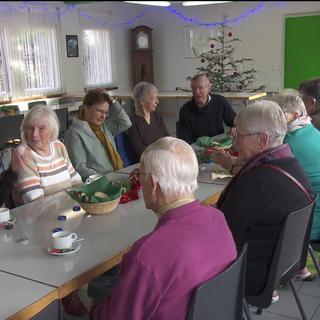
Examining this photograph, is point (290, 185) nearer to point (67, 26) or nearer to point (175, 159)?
point (175, 159)

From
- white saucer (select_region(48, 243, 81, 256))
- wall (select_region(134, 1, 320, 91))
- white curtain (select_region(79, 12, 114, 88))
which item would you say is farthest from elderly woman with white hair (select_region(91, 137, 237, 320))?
white curtain (select_region(79, 12, 114, 88))

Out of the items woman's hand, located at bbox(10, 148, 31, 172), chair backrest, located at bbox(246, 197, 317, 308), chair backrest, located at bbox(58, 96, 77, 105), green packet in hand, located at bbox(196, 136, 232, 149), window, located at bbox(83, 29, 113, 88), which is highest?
window, located at bbox(83, 29, 113, 88)

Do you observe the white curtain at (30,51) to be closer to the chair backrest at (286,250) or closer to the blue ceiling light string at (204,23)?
the blue ceiling light string at (204,23)

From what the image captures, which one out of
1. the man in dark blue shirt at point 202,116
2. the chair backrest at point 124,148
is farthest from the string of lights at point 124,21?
the chair backrest at point 124,148

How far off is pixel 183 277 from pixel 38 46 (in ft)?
23.1

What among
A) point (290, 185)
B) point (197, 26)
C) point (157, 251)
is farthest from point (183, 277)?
point (197, 26)

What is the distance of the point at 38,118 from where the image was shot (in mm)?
2510

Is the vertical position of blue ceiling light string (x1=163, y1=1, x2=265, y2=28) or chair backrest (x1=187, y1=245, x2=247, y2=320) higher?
blue ceiling light string (x1=163, y1=1, x2=265, y2=28)

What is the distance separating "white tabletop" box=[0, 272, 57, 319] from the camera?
48.3 inches

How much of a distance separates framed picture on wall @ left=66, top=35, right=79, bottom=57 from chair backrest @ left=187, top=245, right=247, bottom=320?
7.24 metres

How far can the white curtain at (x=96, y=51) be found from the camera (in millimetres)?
8384

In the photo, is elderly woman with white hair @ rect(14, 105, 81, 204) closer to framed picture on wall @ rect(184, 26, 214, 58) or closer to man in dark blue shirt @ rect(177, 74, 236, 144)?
man in dark blue shirt @ rect(177, 74, 236, 144)

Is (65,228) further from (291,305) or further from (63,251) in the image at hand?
(291,305)

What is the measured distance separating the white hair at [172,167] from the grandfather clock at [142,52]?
8078 millimetres
